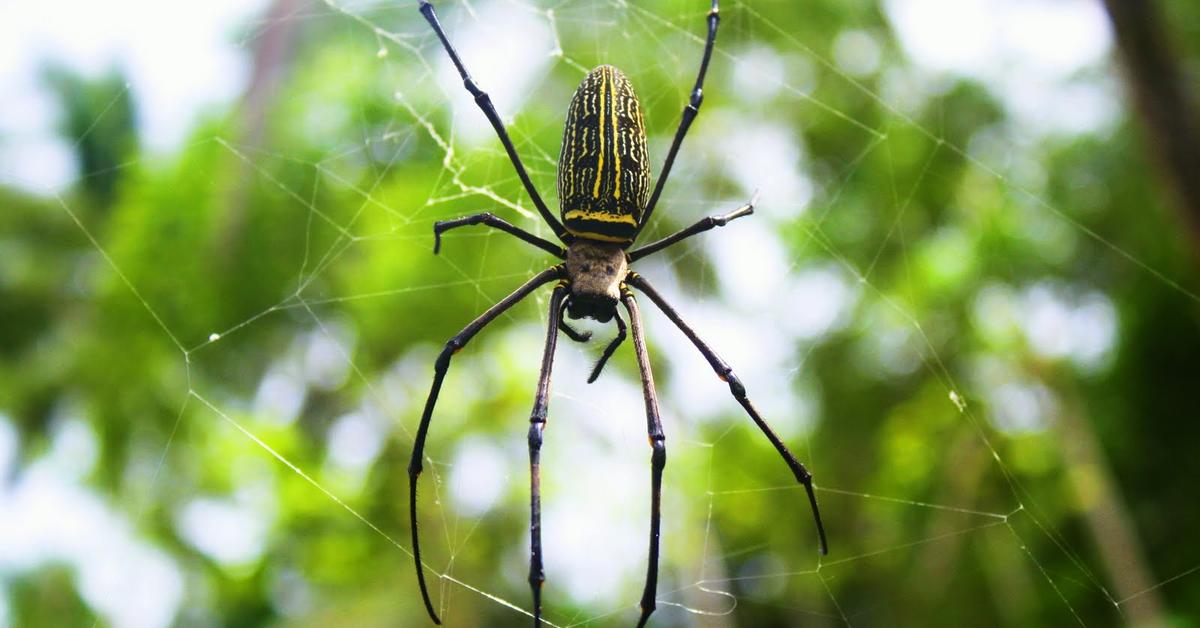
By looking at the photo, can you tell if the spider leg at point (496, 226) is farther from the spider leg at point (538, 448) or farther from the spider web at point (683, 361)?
the spider web at point (683, 361)

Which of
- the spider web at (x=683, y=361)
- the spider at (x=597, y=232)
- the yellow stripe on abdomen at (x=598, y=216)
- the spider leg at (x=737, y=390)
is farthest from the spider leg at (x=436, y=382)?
the spider web at (x=683, y=361)

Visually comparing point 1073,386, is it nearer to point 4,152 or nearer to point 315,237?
point 315,237

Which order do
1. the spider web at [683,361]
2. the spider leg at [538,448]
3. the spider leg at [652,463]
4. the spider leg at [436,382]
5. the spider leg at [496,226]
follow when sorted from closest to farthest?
the spider leg at [538,448] → the spider leg at [652,463] → the spider leg at [436,382] → the spider leg at [496,226] → the spider web at [683,361]

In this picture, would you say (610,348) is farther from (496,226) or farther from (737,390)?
(496,226)

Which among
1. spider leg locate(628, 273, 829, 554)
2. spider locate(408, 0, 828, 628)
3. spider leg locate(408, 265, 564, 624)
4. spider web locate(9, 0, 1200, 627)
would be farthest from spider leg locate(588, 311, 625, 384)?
spider web locate(9, 0, 1200, 627)

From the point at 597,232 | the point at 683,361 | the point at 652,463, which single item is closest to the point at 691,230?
the point at 597,232

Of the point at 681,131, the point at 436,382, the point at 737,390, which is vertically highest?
the point at 681,131
